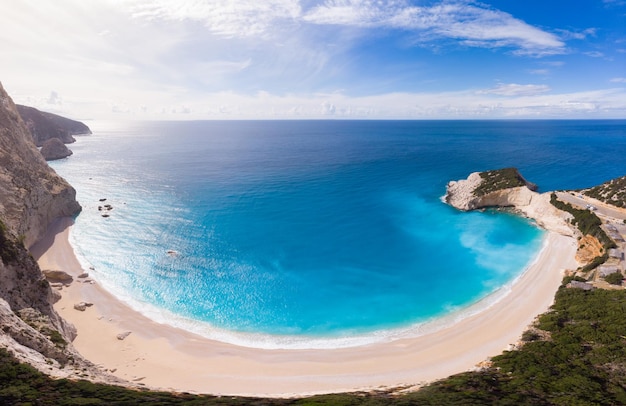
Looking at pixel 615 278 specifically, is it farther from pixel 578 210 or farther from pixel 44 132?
pixel 44 132

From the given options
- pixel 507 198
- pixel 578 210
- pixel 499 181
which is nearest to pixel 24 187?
pixel 507 198

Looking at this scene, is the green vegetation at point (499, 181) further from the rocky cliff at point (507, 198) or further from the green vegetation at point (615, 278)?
the green vegetation at point (615, 278)

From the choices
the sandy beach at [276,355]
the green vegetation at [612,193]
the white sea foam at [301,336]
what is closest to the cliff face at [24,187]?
the sandy beach at [276,355]

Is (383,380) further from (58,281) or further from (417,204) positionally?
(417,204)

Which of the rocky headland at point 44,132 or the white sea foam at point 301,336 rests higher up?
the rocky headland at point 44,132

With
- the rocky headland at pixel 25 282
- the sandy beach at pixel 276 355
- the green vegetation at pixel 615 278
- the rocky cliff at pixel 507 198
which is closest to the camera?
the rocky headland at pixel 25 282

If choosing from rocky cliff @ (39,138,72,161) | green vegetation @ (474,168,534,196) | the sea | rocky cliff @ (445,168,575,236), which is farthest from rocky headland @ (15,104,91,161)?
green vegetation @ (474,168,534,196)

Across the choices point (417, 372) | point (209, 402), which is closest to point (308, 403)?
point (209, 402)

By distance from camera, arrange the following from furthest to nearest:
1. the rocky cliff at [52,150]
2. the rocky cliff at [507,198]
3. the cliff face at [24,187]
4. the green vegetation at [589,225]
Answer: the rocky cliff at [52,150], the rocky cliff at [507,198], the cliff face at [24,187], the green vegetation at [589,225]
